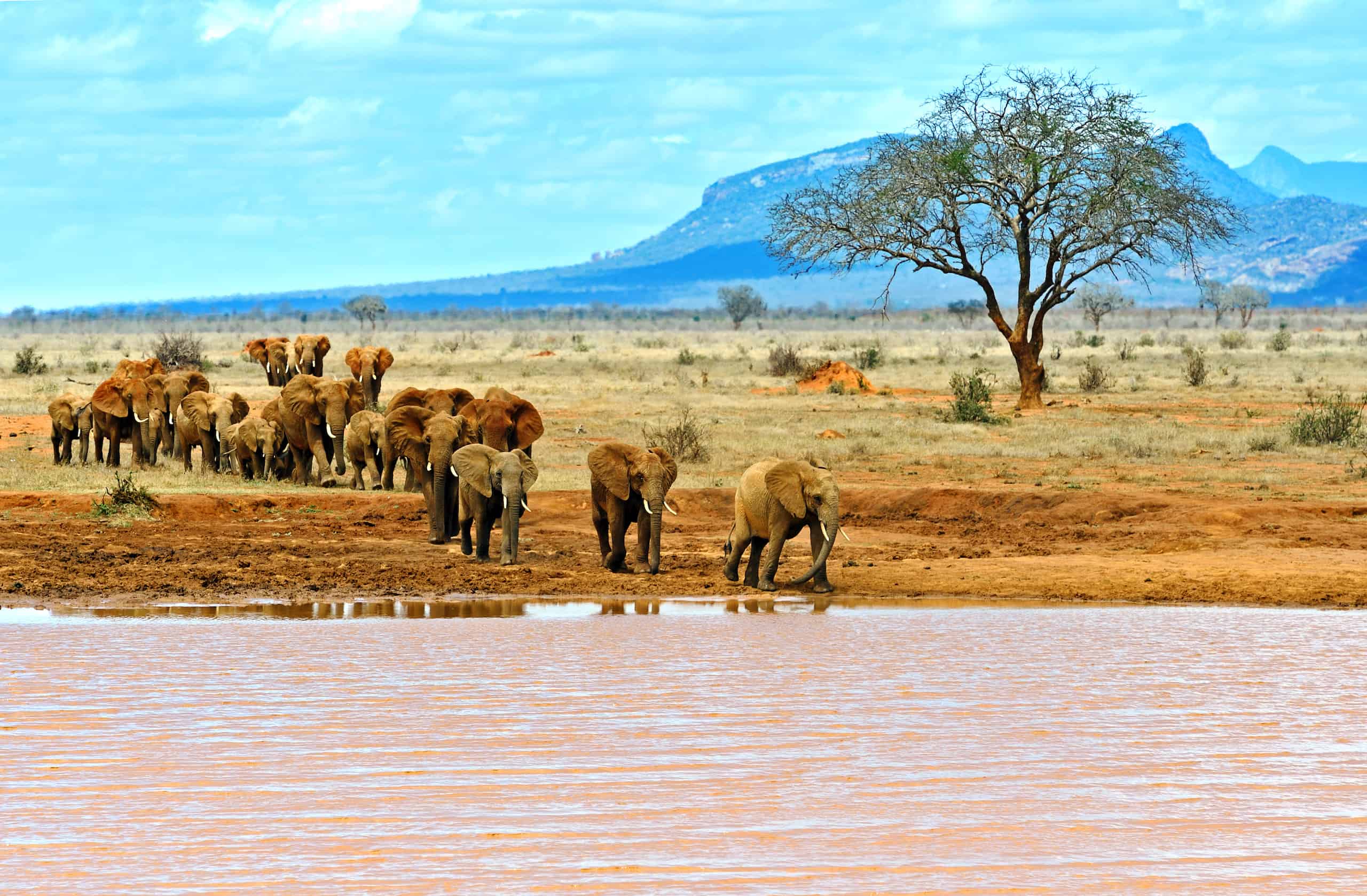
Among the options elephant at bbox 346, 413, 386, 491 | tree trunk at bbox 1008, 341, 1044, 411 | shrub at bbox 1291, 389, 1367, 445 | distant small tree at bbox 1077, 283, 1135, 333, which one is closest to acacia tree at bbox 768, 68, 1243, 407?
tree trunk at bbox 1008, 341, 1044, 411

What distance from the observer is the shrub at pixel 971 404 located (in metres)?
30.0

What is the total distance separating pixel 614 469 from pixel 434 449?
2.48 meters

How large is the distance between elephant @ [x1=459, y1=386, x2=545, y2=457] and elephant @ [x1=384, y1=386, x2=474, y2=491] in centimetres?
72

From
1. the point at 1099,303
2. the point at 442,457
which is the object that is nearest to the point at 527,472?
the point at 442,457

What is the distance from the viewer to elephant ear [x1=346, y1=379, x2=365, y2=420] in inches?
822

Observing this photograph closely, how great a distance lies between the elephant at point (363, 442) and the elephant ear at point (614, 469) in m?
5.57

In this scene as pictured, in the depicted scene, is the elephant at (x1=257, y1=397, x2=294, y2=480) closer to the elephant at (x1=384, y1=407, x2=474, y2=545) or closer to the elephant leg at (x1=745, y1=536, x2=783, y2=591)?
the elephant at (x1=384, y1=407, x2=474, y2=545)

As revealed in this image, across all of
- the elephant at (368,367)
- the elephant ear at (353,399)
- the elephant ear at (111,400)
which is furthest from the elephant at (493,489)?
the elephant at (368,367)

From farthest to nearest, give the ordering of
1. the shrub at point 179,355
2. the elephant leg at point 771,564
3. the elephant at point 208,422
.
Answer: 1. the shrub at point 179,355
2. the elephant at point 208,422
3. the elephant leg at point 771,564

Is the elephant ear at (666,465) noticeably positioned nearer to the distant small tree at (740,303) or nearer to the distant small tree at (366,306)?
the distant small tree at (366,306)

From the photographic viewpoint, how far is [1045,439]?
26.2m

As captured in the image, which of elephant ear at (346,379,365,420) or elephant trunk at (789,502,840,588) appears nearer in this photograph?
A: elephant trunk at (789,502,840,588)

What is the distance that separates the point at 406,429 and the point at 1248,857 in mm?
11905

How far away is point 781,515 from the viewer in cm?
1310
